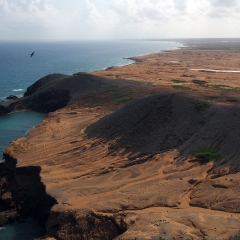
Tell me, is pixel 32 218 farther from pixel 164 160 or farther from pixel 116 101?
pixel 116 101

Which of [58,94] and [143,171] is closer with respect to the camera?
[143,171]

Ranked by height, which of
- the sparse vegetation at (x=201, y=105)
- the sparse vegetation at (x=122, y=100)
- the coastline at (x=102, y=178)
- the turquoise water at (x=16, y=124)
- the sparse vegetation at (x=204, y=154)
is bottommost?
the turquoise water at (x=16, y=124)

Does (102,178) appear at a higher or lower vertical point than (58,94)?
lower

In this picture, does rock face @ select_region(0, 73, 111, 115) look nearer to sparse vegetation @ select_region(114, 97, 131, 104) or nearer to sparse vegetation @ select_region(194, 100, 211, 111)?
sparse vegetation @ select_region(114, 97, 131, 104)

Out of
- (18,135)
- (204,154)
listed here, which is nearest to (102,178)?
(204,154)

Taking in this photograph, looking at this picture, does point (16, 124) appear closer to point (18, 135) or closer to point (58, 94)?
point (18, 135)

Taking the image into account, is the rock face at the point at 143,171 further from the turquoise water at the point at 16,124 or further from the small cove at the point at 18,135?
the turquoise water at the point at 16,124

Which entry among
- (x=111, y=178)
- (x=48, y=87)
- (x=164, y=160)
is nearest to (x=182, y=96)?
(x=164, y=160)

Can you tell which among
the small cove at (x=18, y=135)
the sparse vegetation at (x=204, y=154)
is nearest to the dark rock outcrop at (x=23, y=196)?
the small cove at (x=18, y=135)
